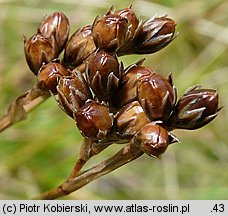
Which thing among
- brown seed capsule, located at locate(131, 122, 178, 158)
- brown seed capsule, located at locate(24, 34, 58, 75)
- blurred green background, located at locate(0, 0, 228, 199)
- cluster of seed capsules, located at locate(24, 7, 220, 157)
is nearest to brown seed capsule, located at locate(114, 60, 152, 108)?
cluster of seed capsules, located at locate(24, 7, 220, 157)

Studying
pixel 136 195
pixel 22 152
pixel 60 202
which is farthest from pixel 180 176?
pixel 60 202

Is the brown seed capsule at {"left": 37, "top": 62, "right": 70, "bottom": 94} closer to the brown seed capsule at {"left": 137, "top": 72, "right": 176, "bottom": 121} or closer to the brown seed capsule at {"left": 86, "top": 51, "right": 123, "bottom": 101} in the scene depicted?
the brown seed capsule at {"left": 86, "top": 51, "right": 123, "bottom": 101}

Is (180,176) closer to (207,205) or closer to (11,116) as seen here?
(207,205)

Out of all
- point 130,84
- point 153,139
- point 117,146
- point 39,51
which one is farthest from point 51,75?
point 117,146

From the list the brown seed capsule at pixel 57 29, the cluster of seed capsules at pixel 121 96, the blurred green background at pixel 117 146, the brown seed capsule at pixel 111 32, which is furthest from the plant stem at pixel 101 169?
the blurred green background at pixel 117 146

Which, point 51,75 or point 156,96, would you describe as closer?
point 156,96

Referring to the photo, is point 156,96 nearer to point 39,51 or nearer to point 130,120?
point 130,120
